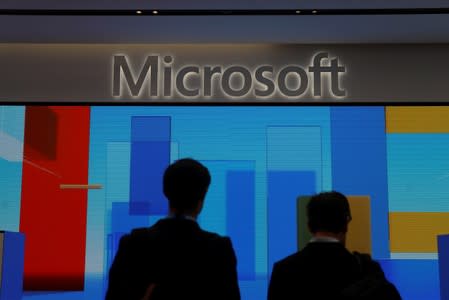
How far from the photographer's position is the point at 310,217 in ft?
6.97

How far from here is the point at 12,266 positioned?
4.77 meters

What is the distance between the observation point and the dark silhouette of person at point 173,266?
1770 millimetres

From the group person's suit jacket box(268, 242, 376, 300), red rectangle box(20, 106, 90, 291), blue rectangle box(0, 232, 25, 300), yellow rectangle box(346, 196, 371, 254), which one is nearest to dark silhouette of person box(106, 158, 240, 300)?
person's suit jacket box(268, 242, 376, 300)

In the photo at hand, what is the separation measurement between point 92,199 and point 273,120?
68.5 inches

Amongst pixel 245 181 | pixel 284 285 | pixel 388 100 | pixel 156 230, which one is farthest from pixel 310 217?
pixel 388 100

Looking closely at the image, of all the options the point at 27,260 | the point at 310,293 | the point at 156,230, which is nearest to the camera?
the point at 156,230

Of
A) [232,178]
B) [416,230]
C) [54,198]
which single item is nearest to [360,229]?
[416,230]

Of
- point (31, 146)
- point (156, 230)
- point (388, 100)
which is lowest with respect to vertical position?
point (156, 230)

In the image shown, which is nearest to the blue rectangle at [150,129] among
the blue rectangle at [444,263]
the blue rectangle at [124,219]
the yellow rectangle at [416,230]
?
the blue rectangle at [124,219]

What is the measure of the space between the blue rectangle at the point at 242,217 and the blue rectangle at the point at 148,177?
1.89 ft

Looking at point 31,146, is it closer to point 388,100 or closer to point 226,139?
point 226,139

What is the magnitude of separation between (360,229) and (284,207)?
167 cm

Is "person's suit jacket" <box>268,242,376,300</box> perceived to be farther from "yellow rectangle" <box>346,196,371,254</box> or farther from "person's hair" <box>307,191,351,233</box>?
"yellow rectangle" <box>346,196,371,254</box>

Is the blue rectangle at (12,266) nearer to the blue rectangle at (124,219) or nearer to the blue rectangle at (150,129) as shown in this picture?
the blue rectangle at (124,219)
